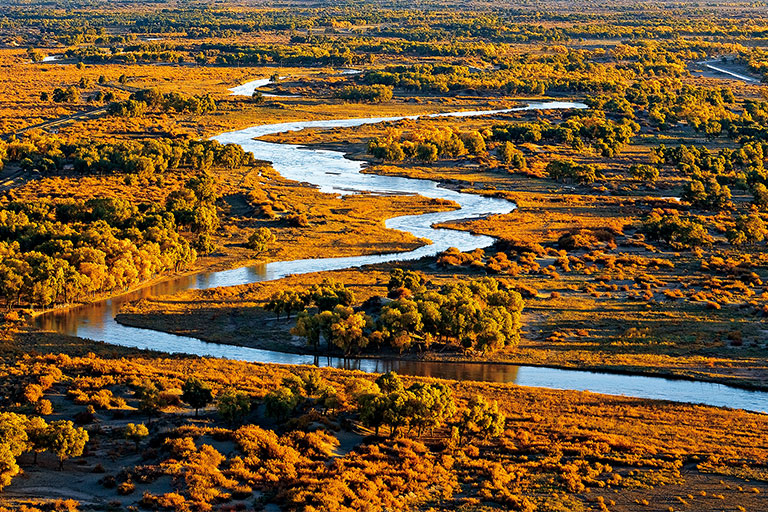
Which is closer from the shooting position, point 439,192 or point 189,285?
point 189,285

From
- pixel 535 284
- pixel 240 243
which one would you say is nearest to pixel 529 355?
pixel 535 284

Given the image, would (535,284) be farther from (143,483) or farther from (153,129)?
(153,129)

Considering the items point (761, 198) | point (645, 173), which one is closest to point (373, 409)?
point (761, 198)

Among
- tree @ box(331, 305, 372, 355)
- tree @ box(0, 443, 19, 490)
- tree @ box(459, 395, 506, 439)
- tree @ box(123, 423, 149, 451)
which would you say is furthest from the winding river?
tree @ box(0, 443, 19, 490)

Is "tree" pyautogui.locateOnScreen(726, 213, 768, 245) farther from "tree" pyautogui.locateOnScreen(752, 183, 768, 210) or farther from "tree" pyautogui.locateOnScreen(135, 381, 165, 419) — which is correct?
"tree" pyautogui.locateOnScreen(135, 381, 165, 419)

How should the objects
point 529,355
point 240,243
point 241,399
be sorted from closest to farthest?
1. point 241,399
2. point 529,355
3. point 240,243

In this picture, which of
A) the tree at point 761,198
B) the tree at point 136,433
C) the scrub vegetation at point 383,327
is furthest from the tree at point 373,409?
the tree at point 761,198
